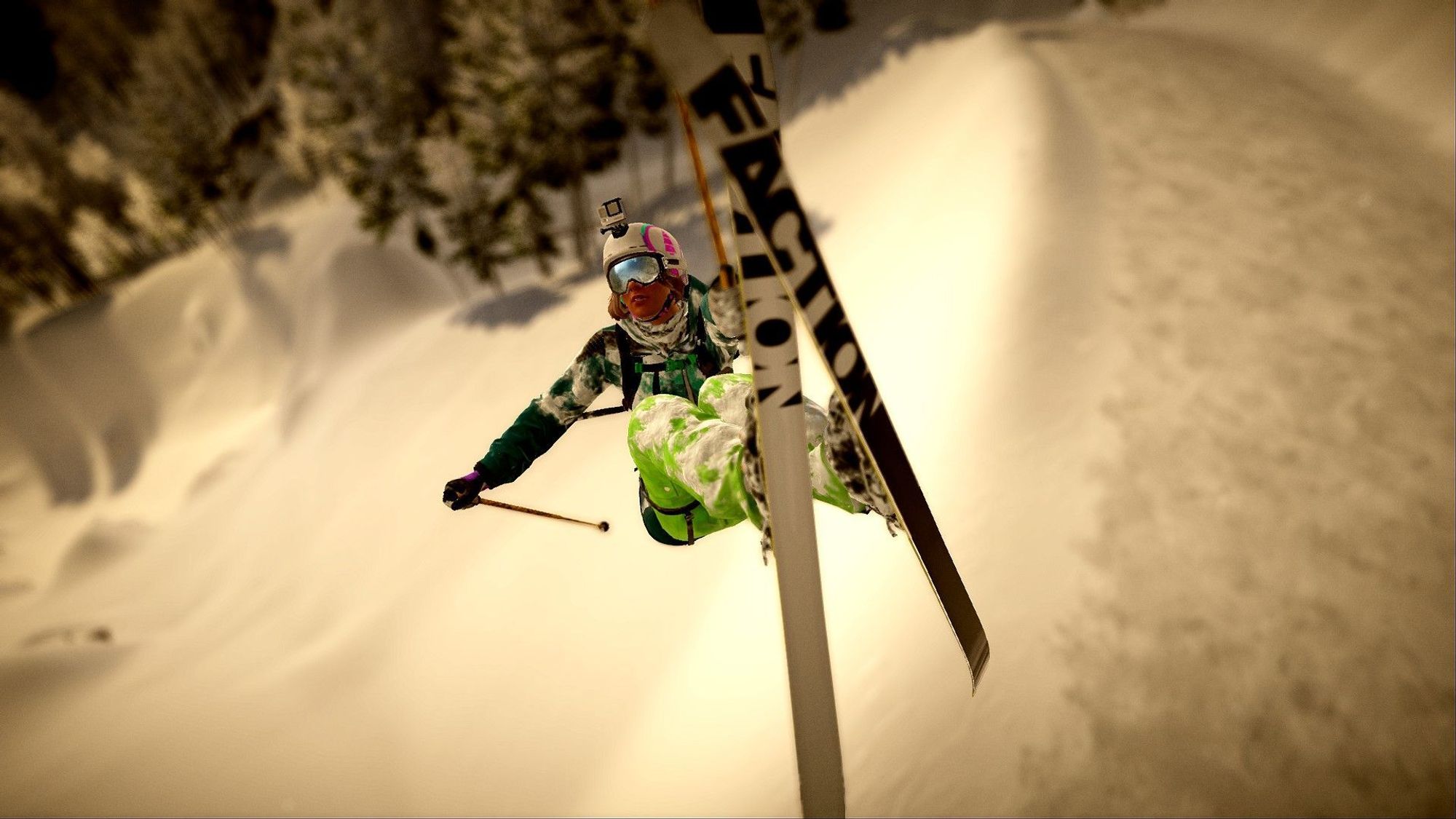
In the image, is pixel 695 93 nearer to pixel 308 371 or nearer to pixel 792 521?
pixel 792 521

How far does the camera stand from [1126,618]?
3.08m

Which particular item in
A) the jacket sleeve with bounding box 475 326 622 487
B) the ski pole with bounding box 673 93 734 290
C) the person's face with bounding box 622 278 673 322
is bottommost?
the jacket sleeve with bounding box 475 326 622 487

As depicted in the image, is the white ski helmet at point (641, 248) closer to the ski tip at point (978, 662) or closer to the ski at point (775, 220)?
the ski at point (775, 220)

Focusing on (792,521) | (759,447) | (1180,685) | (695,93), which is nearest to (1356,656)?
(1180,685)

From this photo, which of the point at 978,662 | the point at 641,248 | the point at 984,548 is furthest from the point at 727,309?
the point at 984,548

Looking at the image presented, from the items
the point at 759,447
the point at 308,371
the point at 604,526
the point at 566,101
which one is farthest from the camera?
the point at 308,371

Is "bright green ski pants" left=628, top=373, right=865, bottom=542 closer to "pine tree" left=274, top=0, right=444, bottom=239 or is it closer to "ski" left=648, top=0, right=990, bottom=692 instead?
"ski" left=648, top=0, right=990, bottom=692

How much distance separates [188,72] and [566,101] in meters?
43.6

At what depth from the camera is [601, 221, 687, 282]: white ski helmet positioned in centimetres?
188

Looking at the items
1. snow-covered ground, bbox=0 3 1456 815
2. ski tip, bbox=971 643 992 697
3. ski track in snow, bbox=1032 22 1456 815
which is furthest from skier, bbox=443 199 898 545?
ski track in snow, bbox=1032 22 1456 815

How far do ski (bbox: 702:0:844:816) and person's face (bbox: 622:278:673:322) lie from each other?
25.5 inches

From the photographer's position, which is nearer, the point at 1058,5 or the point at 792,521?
the point at 792,521

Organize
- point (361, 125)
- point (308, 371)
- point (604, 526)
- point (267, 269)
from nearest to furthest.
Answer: point (604, 526)
point (308, 371)
point (361, 125)
point (267, 269)

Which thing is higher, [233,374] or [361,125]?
[361,125]
